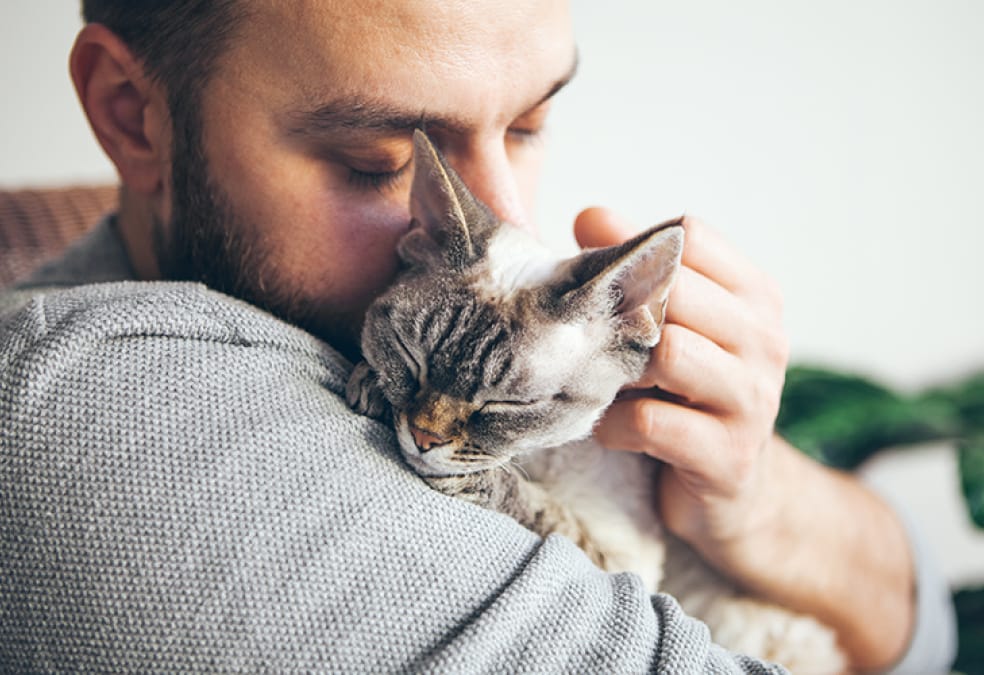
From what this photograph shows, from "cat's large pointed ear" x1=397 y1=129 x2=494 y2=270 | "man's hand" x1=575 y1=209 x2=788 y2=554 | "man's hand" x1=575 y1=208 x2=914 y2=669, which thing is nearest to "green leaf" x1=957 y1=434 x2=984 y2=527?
"man's hand" x1=575 y1=208 x2=914 y2=669

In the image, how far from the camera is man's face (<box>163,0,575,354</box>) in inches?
46.2

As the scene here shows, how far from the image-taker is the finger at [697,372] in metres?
1.18

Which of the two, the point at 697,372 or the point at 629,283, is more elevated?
the point at 629,283

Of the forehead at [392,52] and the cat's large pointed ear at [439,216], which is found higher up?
the forehead at [392,52]

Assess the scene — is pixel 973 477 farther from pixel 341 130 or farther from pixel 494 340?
pixel 341 130

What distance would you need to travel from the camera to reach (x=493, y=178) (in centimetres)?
139

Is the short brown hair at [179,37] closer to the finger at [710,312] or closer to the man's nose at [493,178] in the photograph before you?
the man's nose at [493,178]

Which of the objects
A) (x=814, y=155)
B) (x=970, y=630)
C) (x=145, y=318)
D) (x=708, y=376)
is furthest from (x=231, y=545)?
(x=814, y=155)

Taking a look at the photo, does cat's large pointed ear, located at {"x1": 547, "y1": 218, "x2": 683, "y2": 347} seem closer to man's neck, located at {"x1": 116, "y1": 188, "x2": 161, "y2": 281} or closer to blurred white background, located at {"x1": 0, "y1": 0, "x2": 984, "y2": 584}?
man's neck, located at {"x1": 116, "y1": 188, "x2": 161, "y2": 281}

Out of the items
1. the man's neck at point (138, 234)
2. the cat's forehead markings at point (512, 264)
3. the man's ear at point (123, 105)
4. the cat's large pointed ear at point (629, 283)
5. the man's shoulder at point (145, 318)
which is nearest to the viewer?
the man's shoulder at point (145, 318)

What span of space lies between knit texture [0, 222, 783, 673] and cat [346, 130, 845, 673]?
0.19 meters

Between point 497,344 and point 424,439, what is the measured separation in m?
0.21

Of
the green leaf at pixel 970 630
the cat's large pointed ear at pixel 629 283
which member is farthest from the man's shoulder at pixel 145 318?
the green leaf at pixel 970 630

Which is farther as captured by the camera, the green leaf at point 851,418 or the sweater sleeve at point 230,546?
the green leaf at point 851,418
